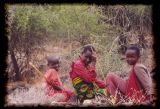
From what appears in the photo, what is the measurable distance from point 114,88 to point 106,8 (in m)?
1.15

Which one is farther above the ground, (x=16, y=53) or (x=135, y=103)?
(x=16, y=53)

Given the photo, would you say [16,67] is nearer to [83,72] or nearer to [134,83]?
[83,72]

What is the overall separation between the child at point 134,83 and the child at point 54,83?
0.62 meters

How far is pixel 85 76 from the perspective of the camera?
5582 mm

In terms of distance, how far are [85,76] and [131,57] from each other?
2.33 feet

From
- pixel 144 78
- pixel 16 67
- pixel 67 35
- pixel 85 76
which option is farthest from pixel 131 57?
pixel 16 67

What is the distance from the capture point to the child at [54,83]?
557 centimetres

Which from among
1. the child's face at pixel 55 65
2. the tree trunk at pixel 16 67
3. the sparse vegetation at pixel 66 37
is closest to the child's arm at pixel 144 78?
the sparse vegetation at pixel 66 37

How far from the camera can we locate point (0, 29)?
5535 millimetres

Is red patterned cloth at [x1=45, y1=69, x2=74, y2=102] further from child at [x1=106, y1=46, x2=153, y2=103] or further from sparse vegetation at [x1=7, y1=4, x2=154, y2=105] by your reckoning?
child at [x1=106, y1=46, x2=153, y2=103]

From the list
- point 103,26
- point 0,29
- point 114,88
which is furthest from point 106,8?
point 0,29

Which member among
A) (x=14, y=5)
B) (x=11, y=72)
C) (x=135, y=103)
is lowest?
(x=135, y=103)

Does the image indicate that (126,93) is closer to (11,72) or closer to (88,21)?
(88,21)

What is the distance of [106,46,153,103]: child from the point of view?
5.57m
